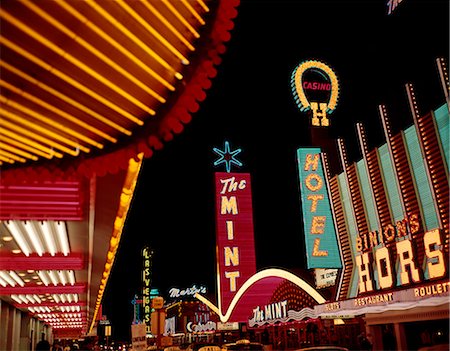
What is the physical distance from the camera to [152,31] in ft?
12.9

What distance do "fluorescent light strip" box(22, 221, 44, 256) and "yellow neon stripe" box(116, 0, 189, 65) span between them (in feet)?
19.8

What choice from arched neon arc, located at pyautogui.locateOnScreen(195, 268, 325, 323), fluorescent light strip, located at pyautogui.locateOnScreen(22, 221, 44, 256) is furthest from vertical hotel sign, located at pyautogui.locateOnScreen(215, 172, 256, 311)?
fluorescent light strip, located at pyautogui.locateOnScreen(22, 221, 44, 256)

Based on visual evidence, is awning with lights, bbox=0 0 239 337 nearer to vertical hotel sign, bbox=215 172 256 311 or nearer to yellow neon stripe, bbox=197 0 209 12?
yellow neon stripe, bbox=197 0 209 12

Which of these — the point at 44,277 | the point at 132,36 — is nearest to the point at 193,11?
the point at 132,36

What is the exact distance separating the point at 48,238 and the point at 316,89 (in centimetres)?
2257

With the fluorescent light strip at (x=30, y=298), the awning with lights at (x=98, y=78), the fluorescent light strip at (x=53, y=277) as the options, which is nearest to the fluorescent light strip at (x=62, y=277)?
the fluorescent light strip at (x=53, y=277)

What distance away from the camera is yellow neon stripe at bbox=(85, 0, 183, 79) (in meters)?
3.53

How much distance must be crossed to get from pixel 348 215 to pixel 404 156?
5.38 meters

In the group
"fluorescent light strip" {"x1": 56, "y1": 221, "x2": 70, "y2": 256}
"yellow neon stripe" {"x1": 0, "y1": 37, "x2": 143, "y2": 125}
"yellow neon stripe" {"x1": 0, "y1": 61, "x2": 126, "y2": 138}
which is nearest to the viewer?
"yellow neon stripe" {"x1": 0, "y1": 37, "x2": 143, "y2": 125}

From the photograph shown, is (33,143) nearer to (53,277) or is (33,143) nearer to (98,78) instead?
(98,78)

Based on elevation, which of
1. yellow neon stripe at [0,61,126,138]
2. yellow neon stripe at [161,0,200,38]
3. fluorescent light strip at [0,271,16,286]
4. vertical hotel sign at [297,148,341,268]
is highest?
vertical hotel sign at [297,148,341,268]

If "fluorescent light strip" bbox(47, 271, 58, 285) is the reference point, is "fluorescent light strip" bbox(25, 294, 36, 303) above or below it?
below

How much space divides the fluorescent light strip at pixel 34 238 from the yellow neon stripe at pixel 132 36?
5.95 m

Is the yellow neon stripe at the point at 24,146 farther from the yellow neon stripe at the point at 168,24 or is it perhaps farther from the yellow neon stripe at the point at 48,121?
the yellow neon stripe at the point at 168,24
